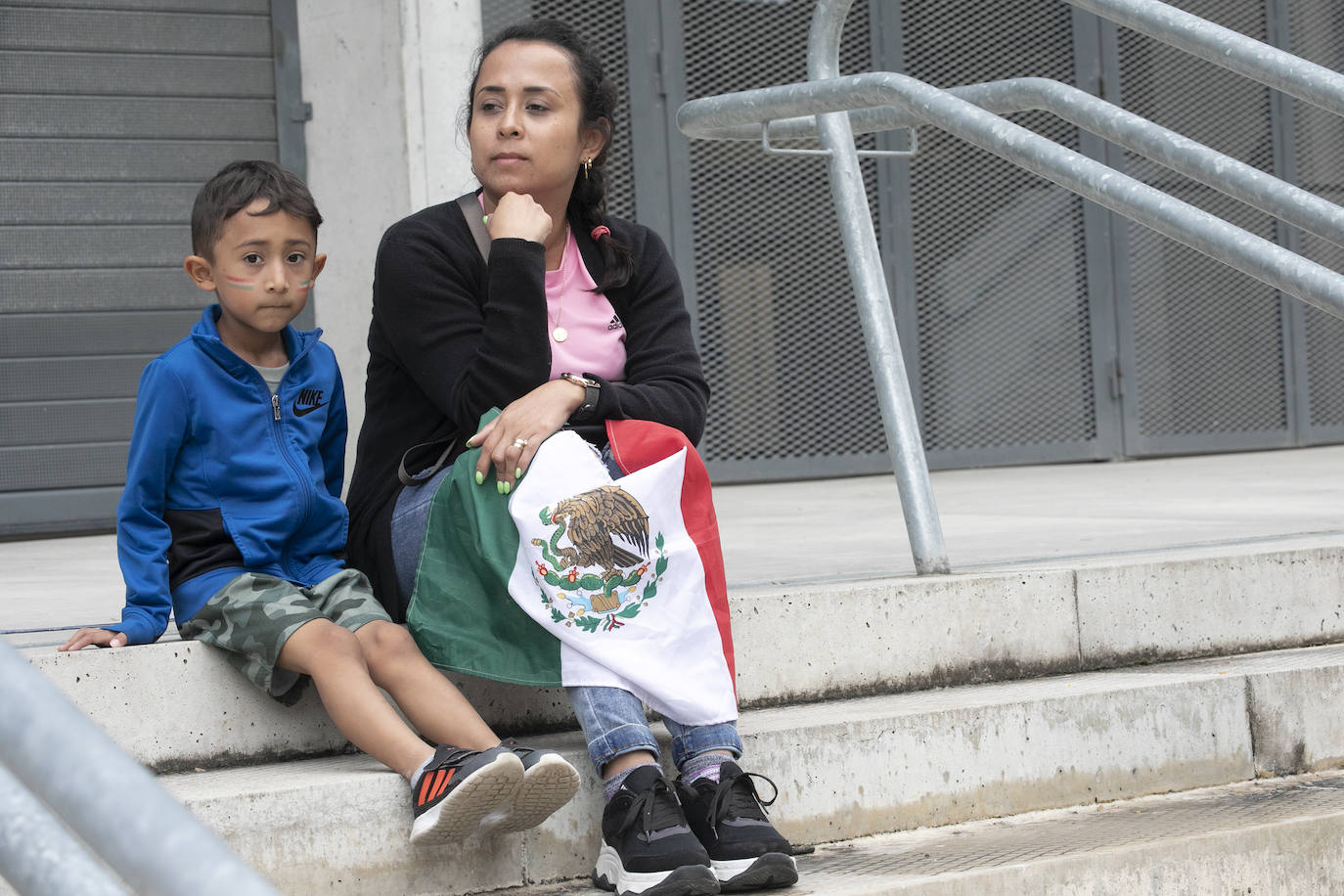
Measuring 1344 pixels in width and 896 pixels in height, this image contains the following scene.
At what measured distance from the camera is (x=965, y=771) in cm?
212

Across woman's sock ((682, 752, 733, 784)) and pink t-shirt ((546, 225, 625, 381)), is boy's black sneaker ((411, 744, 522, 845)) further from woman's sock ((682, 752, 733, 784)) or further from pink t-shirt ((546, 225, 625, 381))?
pink t-shirt ((546, 225, 625, 381))

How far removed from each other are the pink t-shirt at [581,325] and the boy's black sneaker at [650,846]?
62 cm

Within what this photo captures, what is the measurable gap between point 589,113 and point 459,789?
1.04 m

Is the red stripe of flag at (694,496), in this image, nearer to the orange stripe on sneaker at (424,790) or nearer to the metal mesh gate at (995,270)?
the orange stripe on sneaker at (424,790)

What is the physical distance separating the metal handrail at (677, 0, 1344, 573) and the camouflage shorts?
3.19 feet

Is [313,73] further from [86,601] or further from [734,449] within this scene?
[86,601]

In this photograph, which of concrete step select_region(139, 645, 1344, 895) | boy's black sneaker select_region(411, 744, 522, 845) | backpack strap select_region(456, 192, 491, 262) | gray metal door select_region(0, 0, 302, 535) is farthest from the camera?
gray metal door select_region(0, 0, 302, 535)

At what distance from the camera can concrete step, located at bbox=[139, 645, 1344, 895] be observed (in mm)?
1774

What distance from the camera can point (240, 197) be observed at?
6.73ft

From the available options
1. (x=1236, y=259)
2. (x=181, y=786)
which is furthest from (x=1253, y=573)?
(x=181, y=786)

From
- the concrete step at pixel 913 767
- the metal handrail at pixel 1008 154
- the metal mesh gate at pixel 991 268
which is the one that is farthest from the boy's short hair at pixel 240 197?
the metal mesh gate at pixel 991 268

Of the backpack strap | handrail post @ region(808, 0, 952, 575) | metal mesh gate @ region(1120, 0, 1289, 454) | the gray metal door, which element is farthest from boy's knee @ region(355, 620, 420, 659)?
metal mesh gate @ region(1120, 0, 1289, 454)

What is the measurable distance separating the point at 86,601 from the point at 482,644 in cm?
117

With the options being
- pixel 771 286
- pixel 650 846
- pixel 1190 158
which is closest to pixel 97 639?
pixel 650 846
